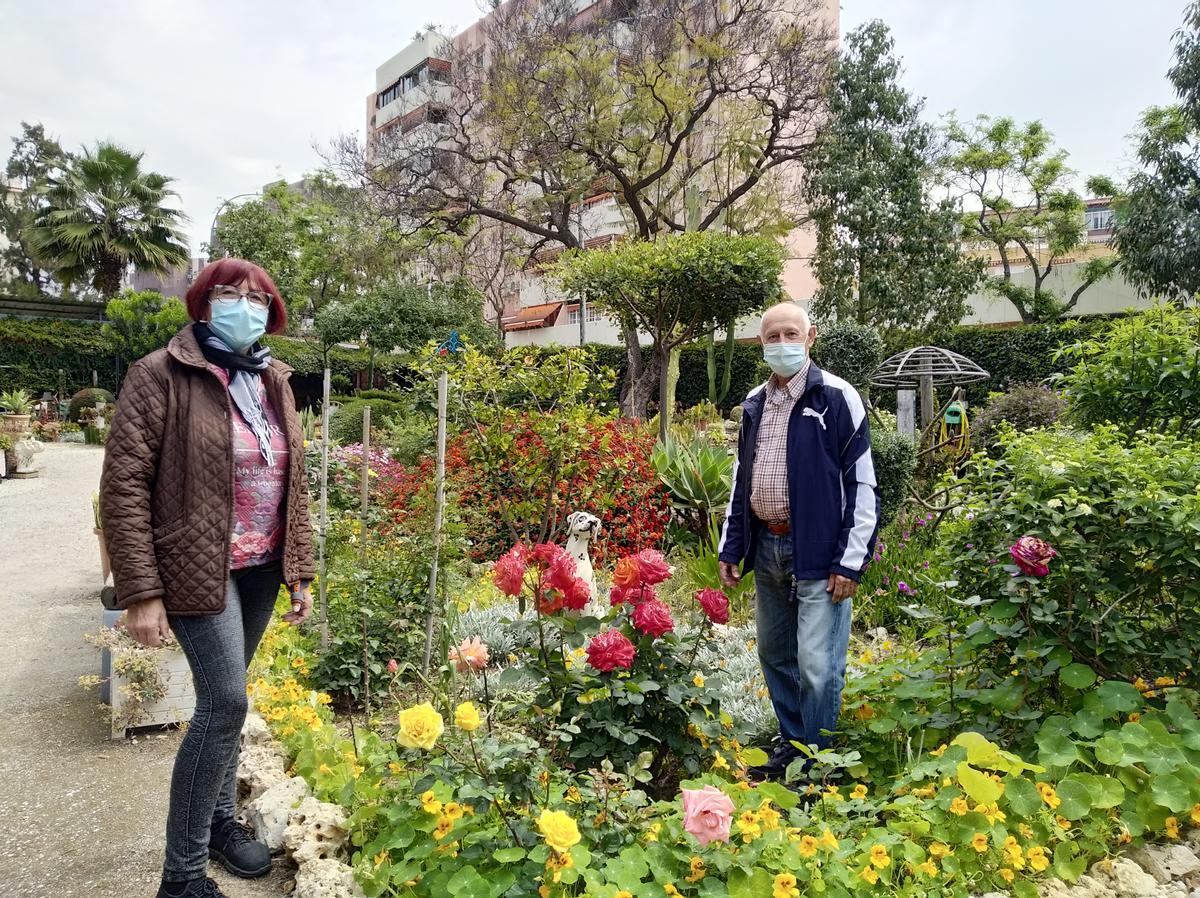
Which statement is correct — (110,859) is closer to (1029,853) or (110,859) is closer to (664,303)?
(1029,853)

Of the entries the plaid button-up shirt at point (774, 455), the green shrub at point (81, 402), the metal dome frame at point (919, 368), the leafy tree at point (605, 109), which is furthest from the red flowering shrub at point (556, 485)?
the green shrub at point (81, 402)

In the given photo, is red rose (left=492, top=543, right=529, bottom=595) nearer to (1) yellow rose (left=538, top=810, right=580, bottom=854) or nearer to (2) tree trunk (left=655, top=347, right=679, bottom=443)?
(1) yellow rose (left=538, top=810, right=580, bottom=854)

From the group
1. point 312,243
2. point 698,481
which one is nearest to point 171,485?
point 698,481

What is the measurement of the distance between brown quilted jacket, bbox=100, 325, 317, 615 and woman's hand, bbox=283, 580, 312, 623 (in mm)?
333

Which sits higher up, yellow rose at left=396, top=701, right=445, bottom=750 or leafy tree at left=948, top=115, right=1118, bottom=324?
leafy tree at left=948, top=115, right=1118, bottom=324

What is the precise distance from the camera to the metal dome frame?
30.7ft

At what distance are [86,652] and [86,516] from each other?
606 centimetres

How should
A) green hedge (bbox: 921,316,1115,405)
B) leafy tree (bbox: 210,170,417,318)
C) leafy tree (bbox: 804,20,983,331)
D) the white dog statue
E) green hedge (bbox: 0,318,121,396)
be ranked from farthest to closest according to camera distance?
leafy tree (bbox: 210,170,417,318) → green hedge (bbox: 0,318,121,396) → leafy tree (bbox: 804,20,983,331) → green hedge (bbox: 921,316,1115,405) → the white dog statue

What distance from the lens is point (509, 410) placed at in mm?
5258

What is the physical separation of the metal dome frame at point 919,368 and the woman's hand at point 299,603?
804cm

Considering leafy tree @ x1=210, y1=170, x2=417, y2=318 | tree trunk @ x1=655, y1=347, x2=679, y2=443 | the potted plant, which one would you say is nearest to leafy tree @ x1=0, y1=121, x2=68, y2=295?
leafy tree @ x1=210, y1=170, x2=417, y2=318

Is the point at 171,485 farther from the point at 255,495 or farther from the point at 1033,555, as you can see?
the point at 1033,555

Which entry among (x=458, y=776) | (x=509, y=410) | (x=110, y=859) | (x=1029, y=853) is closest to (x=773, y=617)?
(x=1029, y=853)

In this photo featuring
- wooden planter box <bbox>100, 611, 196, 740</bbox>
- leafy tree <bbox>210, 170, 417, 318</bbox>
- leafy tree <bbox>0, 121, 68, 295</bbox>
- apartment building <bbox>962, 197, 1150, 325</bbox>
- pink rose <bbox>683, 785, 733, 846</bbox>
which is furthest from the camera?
leafy tree <bbox>0, 121, 68, 295</bbox>
